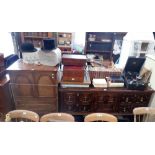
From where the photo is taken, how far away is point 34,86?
2.25 metres

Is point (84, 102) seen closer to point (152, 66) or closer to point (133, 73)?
point (133, 73)

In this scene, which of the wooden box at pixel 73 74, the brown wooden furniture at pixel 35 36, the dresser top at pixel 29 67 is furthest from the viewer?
the brown wooden furniture at pixel 35 36

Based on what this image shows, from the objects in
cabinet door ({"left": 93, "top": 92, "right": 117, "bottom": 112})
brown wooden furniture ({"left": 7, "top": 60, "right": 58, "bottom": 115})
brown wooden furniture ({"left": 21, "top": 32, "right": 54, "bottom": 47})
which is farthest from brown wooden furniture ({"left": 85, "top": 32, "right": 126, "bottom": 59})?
brown wooden furniture ({"left": 7, "top": 60, "right": 58, "bottom": 115})

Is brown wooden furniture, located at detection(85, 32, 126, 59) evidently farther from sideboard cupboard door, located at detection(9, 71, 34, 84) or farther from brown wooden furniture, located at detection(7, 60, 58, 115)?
sideboard cupboard door, located at detection(9, 71, 34, 84)

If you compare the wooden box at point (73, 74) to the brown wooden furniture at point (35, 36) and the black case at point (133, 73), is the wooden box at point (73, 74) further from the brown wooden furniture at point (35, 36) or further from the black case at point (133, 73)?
the brown wooden furniture at point (35, 36)

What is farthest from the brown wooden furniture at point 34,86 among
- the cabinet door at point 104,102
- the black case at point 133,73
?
the black case at point 133,73

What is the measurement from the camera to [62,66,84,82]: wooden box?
7.37 feet

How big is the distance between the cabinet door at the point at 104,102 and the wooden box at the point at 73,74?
408 mm

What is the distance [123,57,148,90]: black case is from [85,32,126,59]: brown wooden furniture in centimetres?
121

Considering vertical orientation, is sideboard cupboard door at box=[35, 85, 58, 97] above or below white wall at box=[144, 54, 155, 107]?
below

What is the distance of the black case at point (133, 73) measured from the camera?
241 cm
